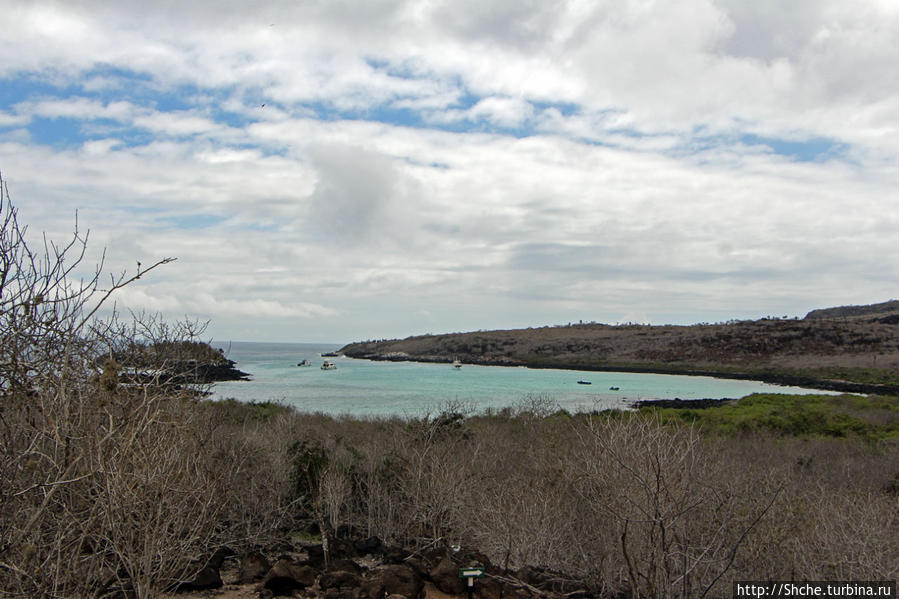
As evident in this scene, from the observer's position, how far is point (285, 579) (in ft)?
31.2

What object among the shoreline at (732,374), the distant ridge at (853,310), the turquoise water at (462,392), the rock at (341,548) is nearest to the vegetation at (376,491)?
the rock at (341,548)

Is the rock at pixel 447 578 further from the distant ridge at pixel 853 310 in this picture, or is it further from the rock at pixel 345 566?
the distant ridge at pixel 853 310

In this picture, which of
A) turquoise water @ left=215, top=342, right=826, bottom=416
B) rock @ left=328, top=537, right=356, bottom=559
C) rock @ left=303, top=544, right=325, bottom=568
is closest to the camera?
rock @ left=303, top=544, right=325, bottom=568

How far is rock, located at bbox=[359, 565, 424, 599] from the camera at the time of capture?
9.16 metres

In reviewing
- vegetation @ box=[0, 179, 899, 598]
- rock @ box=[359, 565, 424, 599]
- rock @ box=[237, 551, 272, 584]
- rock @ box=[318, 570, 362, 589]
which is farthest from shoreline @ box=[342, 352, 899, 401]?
rock @ box=[237, 551, 272, 584]

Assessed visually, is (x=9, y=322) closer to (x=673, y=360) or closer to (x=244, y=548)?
(x=244, y=548)

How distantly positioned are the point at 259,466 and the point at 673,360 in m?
92.5

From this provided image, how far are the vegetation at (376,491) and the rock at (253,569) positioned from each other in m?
0.65

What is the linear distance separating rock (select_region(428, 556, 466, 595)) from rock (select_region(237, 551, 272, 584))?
8.40 feet

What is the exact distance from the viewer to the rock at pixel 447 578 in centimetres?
973

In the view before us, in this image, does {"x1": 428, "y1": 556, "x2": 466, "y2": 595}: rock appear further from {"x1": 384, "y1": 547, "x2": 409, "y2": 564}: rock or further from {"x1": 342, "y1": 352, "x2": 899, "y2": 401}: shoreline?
{"x1": 342, "y1": 352, "x2": 899, "y2": 401}: shoreline

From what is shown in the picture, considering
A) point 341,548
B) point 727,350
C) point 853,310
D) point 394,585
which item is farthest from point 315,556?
point 853,310

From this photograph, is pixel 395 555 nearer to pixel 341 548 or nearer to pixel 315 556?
pixel 341 548

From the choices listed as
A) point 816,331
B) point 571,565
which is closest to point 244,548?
point 571,565
